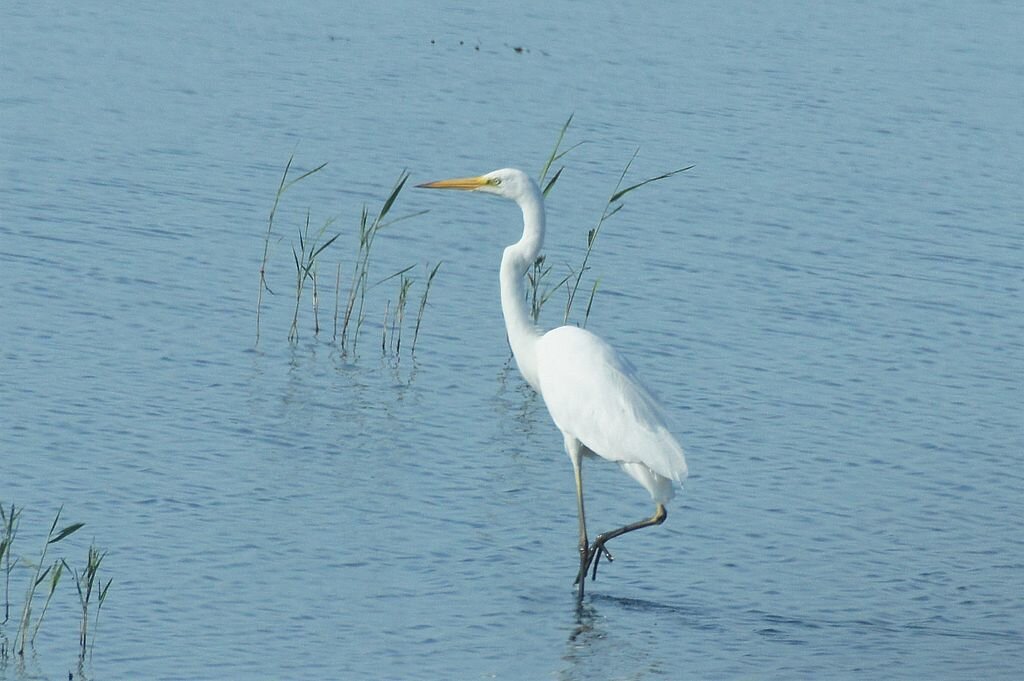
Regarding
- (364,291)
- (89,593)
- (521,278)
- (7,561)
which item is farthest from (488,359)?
(89,593)

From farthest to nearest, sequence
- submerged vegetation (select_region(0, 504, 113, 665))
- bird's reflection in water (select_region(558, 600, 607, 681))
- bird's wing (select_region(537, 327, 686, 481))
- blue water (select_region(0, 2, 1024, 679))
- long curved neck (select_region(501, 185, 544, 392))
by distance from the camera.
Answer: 1. long curved neck (select_region(501, 185, 544, 392))
2. bird's wing (select_region(537, 327, 686, 481))
3. blue water (select_region(0, 2, 1024, 679))
4. bird's reflection in water (select_region(558, 600, 607, 681))
5. submerged vegetation (select_region(0, 504, 113, 665))

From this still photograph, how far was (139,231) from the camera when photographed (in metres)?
15.5

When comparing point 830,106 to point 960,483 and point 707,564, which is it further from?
point 707,564

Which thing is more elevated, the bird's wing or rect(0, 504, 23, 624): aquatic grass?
the bird's wing

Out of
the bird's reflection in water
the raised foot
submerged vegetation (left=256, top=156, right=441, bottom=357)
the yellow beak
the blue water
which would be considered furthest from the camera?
submerged vegetation (left=256, top=156, right=441, bottom=357)

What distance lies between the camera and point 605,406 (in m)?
9.49

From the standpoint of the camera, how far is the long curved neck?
9.95 meters

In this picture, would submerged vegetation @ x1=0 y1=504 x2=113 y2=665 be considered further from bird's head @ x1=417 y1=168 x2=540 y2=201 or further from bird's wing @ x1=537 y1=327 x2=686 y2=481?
bird's head @ x1=417 y1=168 x2=540 y2=201

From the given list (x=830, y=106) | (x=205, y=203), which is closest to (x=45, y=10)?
(x=205, y=203)

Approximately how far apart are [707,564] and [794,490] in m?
1.47

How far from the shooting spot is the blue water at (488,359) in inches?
357

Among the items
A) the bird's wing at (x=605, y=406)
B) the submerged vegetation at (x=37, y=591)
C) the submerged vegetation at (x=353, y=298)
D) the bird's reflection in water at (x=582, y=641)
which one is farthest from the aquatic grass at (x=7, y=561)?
the submerged vegetation at (x=353, y=298)

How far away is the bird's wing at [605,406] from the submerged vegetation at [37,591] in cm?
254

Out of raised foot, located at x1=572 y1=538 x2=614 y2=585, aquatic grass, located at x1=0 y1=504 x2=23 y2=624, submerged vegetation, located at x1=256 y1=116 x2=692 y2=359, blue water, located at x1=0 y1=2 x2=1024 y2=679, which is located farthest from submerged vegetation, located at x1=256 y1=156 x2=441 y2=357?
aquatic grass, located at x1=0 y1=504 x2=23 y2=624
